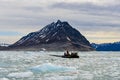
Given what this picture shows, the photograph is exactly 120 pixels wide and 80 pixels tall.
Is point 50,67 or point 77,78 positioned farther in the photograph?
point 50,67

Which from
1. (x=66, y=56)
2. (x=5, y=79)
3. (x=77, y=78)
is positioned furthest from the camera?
(x=66, y=56)

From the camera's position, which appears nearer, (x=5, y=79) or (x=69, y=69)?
(x=5, y=79)

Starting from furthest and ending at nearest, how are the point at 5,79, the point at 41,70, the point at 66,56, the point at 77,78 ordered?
1. the point at 66,56
2. the point at 41,70
3. the point at 77,78
4. the point at 5,79

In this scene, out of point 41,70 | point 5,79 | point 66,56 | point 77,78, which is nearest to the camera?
point 5,79

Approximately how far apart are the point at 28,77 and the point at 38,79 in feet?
7.16

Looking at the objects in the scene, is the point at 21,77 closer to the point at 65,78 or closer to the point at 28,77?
the point at 28,77

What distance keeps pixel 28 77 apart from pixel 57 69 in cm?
1058

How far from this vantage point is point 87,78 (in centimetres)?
3931

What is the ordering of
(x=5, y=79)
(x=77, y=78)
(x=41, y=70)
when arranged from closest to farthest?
1. (x=5, y=79)
2. (x=77, y=78)
3. (x=41, y=70)

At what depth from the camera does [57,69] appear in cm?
5031

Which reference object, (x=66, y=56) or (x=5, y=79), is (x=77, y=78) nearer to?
(x=5, y=79)

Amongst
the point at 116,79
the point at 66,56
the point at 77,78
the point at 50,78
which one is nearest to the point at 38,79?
the point at 50,78

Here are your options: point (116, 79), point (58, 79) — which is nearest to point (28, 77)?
point (58, 79)

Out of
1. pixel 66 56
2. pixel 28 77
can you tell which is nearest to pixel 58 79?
pixel 28 77
